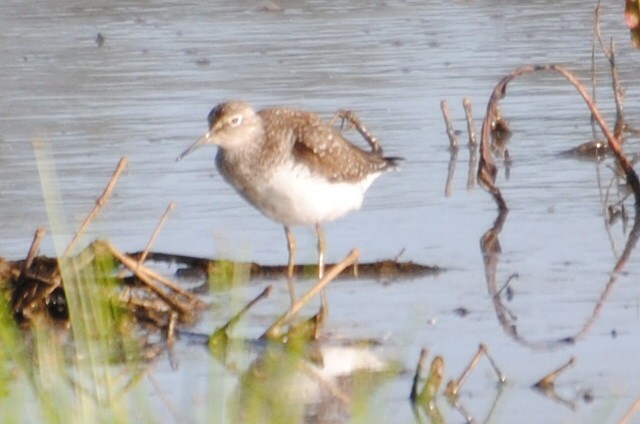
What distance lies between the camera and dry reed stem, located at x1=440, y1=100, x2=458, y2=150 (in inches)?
389

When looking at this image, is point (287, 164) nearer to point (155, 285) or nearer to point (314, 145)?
point (314, 145)

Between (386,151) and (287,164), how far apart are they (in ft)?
7.85

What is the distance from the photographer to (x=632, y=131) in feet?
31.4

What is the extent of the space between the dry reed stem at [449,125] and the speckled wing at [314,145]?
5.95ft

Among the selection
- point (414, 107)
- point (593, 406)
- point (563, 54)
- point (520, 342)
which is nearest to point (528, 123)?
point (414, 107)

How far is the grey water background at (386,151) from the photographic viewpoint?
653 cm

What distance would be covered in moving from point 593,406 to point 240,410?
1.21 metres

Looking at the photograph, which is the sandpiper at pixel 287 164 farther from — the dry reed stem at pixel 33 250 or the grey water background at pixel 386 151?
the dry reed stem at pixel 33 250

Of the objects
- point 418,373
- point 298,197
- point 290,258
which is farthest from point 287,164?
point 418,373

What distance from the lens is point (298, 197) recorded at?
7.62 metres

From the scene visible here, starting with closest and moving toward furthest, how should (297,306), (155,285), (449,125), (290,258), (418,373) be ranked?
(418,373) < (297,306) < (155,285) < (290,258) < (449,125)

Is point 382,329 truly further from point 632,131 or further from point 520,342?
point 632,131

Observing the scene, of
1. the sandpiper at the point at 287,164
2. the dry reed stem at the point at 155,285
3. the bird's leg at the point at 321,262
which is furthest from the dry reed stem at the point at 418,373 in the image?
the sandpiper at the point at 287,164

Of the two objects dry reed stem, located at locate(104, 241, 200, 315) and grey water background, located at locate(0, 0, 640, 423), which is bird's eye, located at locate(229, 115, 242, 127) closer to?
grey water background, located at locate(0, 0, 640, 423)
